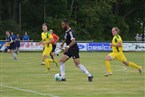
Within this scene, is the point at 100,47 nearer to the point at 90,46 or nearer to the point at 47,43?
the point at 90,46

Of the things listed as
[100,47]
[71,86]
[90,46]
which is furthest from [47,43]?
[100,47]

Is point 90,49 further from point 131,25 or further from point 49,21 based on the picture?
point 131,25

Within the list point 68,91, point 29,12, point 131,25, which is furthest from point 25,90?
point 131,25

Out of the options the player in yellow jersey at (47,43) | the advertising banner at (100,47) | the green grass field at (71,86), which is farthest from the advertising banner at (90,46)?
the green grass field at (71,86)

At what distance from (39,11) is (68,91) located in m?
44.0

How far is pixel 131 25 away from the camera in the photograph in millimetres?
66562

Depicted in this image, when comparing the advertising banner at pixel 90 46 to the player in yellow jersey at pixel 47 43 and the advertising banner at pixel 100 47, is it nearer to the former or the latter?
the advertising banner at pixel 100 47

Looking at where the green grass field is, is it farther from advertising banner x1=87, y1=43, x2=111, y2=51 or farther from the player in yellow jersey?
advertising banner x1=87, y1=43, x2=111, y2=51

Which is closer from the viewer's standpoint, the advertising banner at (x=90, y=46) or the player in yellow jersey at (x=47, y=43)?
the player in yellow jersey at (x=47, y=43)

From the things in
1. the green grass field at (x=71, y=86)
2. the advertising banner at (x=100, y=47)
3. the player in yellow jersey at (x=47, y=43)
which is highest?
the player in yellow jersey at (x=47, y=43)

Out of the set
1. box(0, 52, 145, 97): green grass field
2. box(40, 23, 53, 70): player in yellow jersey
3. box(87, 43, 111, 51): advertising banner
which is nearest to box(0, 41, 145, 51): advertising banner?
box(87, 43, 111, 51): advertising banner

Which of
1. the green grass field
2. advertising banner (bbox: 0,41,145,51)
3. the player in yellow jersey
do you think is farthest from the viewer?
advertising banner (bbox: 0,41,145,51)

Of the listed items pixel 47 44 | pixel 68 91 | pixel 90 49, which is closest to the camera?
pixel 68 91

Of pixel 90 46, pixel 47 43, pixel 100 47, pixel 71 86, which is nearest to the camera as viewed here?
pixel 71 86
